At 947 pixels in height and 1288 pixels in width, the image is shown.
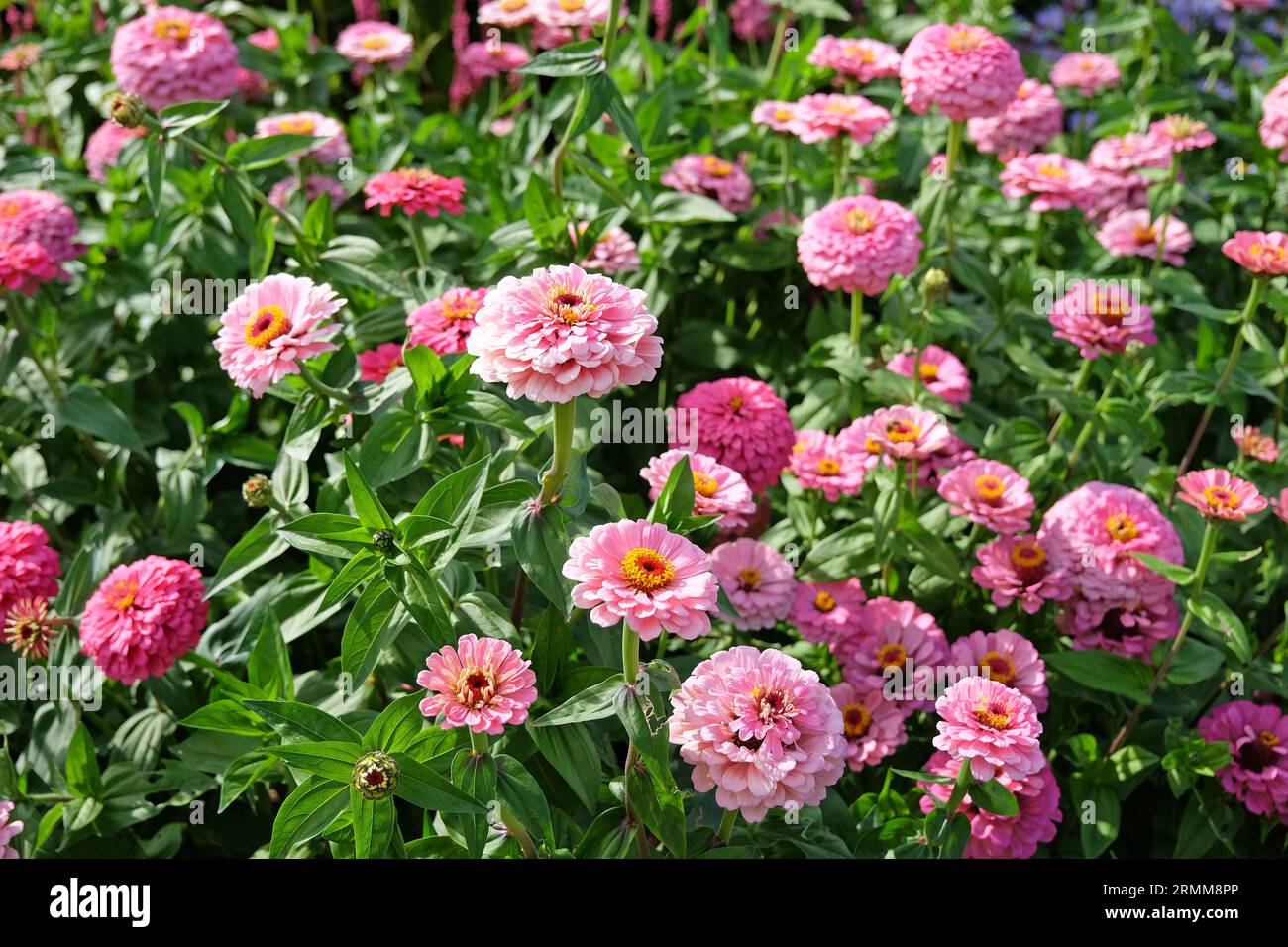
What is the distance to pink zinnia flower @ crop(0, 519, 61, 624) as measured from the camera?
1830mm

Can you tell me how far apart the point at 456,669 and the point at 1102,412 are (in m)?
1.32

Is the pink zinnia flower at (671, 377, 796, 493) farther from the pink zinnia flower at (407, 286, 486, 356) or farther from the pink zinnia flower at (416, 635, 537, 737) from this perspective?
the pink zinnia flower at (416, 635, 537, 737)

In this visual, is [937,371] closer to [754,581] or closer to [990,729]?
[754,581]

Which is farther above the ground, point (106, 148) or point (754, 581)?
point (106, 148)

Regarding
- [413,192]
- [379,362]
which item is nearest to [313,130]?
[413,192]

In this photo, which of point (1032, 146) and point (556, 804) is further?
point (1032, 146)

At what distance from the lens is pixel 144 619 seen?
172 centimetres

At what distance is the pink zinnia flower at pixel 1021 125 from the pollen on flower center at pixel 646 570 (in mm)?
1861

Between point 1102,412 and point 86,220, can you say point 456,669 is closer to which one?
point 1102,412

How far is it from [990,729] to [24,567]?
1390mm

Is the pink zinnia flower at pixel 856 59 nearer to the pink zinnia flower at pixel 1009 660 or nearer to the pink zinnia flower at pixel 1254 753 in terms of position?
the pink zinnia flower at pixel 1009 660

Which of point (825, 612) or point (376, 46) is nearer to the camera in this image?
point (825, 612)

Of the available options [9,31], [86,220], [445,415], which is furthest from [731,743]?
[9,31]
